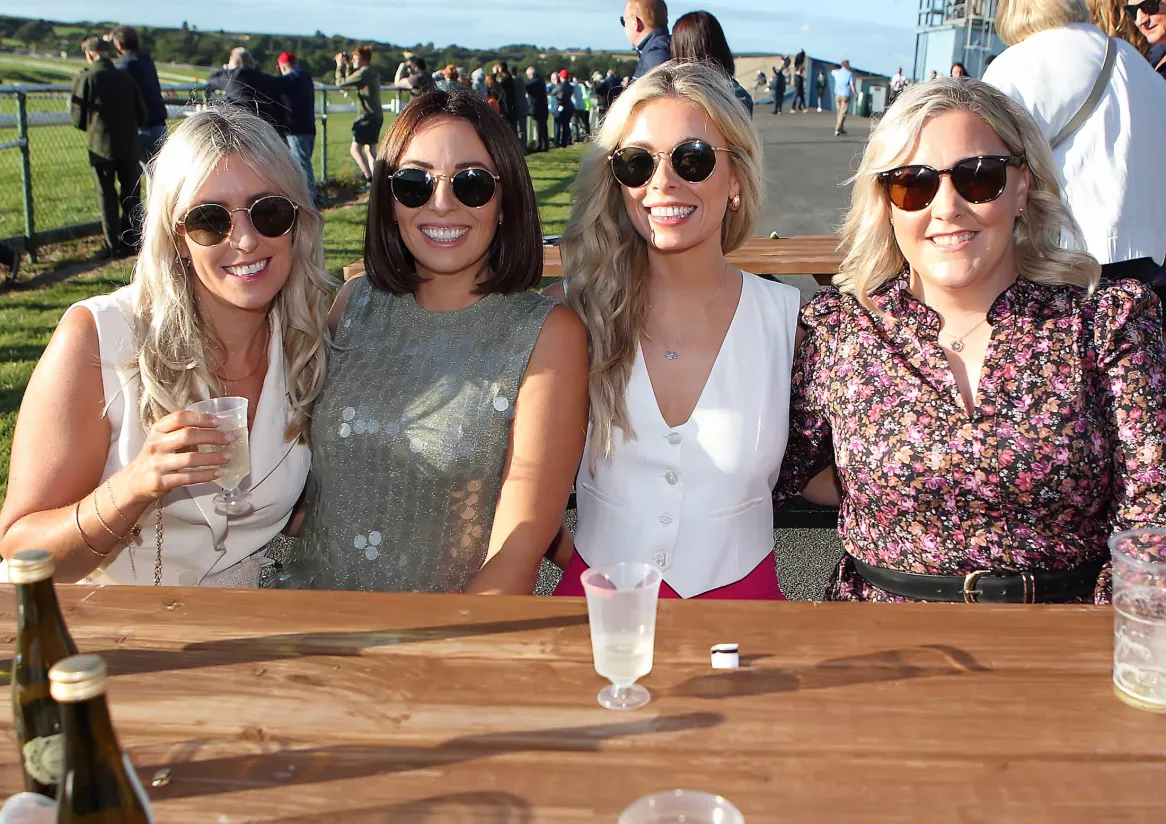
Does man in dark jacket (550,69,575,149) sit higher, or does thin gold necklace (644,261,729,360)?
man in dark jacket (550,69,575,149)

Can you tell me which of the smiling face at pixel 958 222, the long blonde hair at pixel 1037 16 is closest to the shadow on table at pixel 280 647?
the smiling face at pixel 958 222

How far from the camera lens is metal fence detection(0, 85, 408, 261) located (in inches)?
372

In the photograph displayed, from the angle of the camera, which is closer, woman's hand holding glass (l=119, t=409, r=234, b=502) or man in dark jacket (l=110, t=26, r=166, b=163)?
woman's hand holding glass (l=119, t=409, r=234, b=502)

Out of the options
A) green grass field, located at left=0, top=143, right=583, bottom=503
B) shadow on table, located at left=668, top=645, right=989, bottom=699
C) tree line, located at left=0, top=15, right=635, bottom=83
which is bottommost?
green grass field, located at left=0, top=143, right=583, bottom=503

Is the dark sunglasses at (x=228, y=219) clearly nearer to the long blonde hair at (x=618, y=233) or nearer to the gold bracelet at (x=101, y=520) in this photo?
the gold bracelet at (x=101, y=520)

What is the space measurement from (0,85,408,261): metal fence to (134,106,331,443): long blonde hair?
4948mm

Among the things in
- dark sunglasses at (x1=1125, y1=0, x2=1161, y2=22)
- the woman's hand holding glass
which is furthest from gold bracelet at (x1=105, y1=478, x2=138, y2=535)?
dark sunglasses at (x1=1125, y1=0, x2=1161, y2=22)

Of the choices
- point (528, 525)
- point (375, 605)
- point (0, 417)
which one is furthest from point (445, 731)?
point (0, 417)

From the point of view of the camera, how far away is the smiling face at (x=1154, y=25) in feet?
16.3

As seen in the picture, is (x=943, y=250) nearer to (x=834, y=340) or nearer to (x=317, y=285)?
(x=834, y=340)

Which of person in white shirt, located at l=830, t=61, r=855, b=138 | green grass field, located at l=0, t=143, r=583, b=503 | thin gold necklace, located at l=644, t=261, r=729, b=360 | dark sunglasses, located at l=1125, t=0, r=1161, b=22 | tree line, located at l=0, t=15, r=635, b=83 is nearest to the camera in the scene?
thin gold necklace, located at l=644, t=261, r=729, b=360

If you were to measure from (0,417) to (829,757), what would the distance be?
17.6ft

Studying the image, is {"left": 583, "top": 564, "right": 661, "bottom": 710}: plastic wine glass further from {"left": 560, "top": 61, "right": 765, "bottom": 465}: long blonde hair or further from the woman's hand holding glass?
{"left": 560, "top": 61, "right": 765, "bottom": 465}: long blonde hair

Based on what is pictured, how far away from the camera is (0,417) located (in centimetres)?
549
